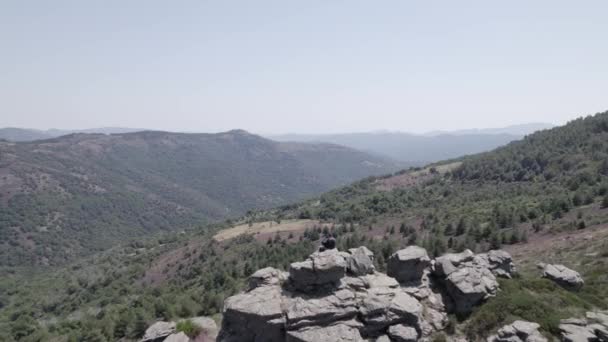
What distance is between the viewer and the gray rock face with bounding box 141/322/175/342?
97.2 ft

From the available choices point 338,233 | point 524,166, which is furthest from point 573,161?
point 338,233

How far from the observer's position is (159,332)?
3014cm

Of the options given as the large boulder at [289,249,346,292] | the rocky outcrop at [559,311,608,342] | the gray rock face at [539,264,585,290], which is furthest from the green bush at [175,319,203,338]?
the gray rock face at [539,264,585,290]

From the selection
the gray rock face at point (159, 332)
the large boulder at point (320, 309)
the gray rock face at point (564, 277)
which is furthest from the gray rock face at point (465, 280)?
the gray rock face at point (159, 332)

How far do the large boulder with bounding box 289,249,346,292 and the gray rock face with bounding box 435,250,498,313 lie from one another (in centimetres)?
883

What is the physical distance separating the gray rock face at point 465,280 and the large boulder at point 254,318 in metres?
13.3

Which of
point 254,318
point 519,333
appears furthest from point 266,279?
point 519,333

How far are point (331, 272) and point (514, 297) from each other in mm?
13548

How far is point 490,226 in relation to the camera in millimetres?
69438

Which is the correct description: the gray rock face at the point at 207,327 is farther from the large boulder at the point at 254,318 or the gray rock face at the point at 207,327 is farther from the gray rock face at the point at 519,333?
the gray rock face at the point at 519,333

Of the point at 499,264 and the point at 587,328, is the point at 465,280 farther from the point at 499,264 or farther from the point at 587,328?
A: the point at 587,328

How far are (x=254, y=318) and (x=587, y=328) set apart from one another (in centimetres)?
2142

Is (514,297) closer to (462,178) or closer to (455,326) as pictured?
(455,326)

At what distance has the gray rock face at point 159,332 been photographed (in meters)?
29.6
